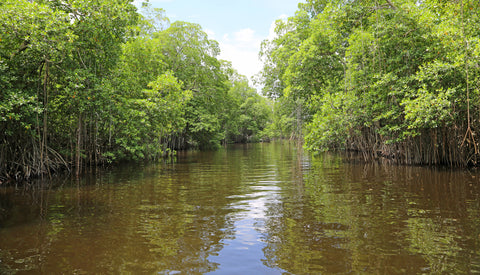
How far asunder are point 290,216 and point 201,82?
26.3m

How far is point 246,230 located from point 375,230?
2182mm

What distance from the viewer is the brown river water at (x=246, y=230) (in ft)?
11.8

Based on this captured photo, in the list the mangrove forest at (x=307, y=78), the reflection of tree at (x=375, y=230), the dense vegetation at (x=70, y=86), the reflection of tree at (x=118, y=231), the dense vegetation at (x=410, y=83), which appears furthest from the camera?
the dense vegetation at (x=410, y=83)

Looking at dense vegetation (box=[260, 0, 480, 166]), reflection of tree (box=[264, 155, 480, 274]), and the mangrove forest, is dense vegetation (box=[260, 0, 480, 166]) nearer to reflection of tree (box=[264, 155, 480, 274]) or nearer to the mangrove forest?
the mangrove forest

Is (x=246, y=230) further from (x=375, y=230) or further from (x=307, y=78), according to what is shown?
(x=307, y=78)

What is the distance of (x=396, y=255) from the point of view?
371cm

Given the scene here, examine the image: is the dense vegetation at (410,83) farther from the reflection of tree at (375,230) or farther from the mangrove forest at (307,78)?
the reflection of tree at (375,230)

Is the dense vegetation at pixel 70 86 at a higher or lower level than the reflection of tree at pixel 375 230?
higher

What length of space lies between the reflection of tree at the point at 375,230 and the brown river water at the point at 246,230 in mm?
16

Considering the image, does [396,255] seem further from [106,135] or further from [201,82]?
[201,82]

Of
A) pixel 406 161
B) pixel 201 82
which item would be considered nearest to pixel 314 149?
pixel 406 161

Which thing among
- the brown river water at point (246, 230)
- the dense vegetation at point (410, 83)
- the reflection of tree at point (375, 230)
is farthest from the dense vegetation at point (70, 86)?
the dense vegetation at point (410, 83)

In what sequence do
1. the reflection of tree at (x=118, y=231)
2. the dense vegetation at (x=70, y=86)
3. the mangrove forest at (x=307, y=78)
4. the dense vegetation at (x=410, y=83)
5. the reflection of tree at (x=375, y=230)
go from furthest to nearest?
1. the dense vegetation at (x=410, y=83)
2. the mangrove forest at (x=307, y=78)
3. the dense vegetation at (x=70, y=86)
4. the reflection of tree at (x=118, y=231)
5. the reflection of tree at (x=375, y=230)

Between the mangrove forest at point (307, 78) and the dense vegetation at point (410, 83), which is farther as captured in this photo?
the dense vegetation at point (410, 83)
